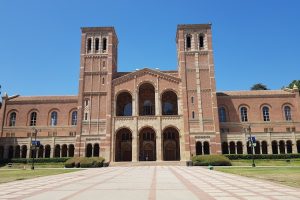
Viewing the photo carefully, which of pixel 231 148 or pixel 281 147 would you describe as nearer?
pixel 281 147

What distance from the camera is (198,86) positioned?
1981 inches

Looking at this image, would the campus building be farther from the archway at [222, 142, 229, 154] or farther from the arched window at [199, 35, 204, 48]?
the archway at [222, 142, 229, 154]

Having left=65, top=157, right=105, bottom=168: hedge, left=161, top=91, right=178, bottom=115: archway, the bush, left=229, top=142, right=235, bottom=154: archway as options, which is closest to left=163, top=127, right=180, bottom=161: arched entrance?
left=161, top=91, right=178, bottom=115: archway

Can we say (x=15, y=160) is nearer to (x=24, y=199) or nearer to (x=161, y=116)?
(x=161, y=116)

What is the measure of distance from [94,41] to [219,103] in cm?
2746

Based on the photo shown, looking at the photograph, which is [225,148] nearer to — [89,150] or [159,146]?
[159,146]

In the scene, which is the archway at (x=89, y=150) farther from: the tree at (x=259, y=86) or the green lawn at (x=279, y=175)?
the tree at (x=259, y=86)

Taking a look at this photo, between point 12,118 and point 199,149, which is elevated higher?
point 12,118

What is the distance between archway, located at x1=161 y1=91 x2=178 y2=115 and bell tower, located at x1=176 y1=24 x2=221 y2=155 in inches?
192

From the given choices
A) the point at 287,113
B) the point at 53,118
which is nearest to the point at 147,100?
the point at 53,118

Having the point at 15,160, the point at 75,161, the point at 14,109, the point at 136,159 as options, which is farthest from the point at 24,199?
the point at 14,109

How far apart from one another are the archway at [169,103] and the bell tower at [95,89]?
35.7ft

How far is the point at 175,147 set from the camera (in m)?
51.3

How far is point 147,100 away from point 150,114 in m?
2.88
